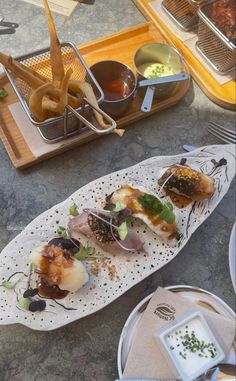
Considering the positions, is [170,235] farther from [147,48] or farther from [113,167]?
[147,48]

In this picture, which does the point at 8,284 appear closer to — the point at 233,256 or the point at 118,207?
the point at 118,207

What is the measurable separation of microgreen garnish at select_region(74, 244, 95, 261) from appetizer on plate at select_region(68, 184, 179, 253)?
1.3 inches

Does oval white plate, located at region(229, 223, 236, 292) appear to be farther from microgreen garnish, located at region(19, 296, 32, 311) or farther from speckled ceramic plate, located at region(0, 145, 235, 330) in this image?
microgreen garnish, located at region(19, 296, 32, 311)

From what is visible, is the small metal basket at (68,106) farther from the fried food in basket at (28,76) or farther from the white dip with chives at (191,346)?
the white dip with chives at (191,346)

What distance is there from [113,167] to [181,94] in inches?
14.1

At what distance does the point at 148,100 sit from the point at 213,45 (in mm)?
336

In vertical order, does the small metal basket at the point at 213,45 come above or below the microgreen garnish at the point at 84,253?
above

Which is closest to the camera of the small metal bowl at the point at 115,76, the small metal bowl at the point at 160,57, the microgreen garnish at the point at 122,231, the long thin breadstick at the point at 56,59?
the microgreen garnish at the point at 122,231

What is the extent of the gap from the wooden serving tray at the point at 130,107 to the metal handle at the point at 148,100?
2.3 inches

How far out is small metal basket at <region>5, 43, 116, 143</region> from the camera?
1.19m

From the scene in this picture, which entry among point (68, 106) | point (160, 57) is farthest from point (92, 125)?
point (160, 57)

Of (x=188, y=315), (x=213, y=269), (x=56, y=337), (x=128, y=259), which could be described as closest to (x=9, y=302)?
(x=56, y=337)

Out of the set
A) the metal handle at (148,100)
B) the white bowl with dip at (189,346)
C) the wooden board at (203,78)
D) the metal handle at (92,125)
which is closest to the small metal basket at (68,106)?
the metal handle at (92,125)

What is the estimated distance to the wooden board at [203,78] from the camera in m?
1.44
